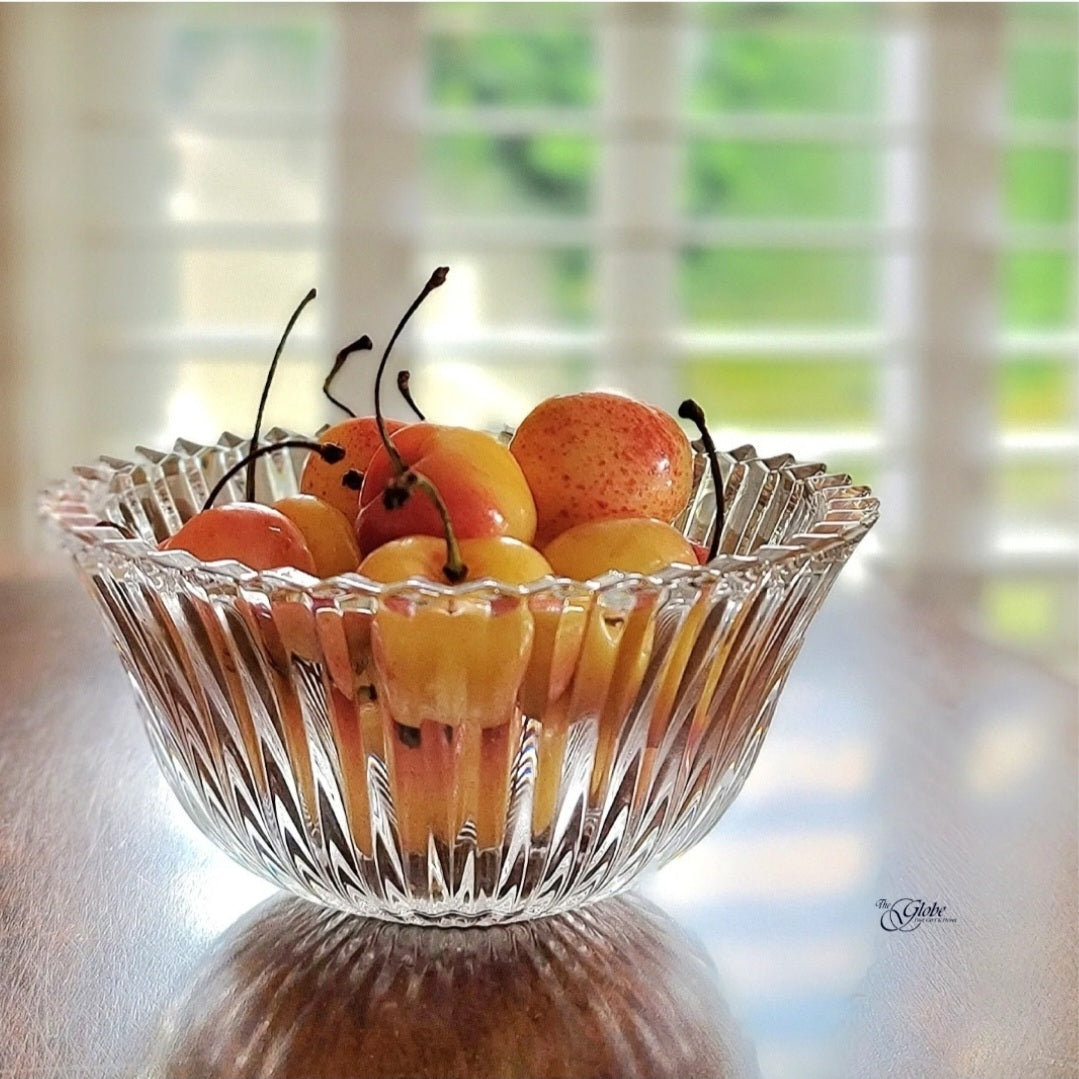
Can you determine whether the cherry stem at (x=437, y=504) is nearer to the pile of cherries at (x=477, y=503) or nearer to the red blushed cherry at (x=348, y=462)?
the pile of cherries at (x=477, y=503)

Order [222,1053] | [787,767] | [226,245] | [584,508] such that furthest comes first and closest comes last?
[226,245] < [787,767] < [584,508] < [222,1053]

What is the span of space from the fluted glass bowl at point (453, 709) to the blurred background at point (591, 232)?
84.4 inches

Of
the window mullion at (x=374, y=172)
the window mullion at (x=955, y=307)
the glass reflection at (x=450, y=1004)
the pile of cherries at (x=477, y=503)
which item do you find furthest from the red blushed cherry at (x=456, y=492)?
the window mullion at (x=955, y=307)

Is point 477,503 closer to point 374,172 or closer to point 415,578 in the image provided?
point 415,578

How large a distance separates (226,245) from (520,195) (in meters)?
0.53

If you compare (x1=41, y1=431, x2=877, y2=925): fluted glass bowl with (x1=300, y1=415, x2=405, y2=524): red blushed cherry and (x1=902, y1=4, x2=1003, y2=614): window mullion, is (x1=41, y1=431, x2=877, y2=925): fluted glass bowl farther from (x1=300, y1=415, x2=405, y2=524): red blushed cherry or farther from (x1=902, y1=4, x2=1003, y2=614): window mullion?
(x1=902, y1=4, x2=1003, y2=614): window mullion

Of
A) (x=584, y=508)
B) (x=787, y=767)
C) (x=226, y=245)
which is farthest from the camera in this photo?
(x=226, y=245)

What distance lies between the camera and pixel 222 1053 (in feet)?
1.40

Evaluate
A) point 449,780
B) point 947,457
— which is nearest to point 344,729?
point 449,780

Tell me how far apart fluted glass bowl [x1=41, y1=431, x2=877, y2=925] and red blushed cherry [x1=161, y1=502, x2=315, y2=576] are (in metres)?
0.02

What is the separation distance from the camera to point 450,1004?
452 millimetres

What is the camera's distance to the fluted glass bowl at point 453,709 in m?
0.44

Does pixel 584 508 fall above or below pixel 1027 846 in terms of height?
above

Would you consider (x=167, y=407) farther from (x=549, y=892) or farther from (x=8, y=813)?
(x=549, y=892)
